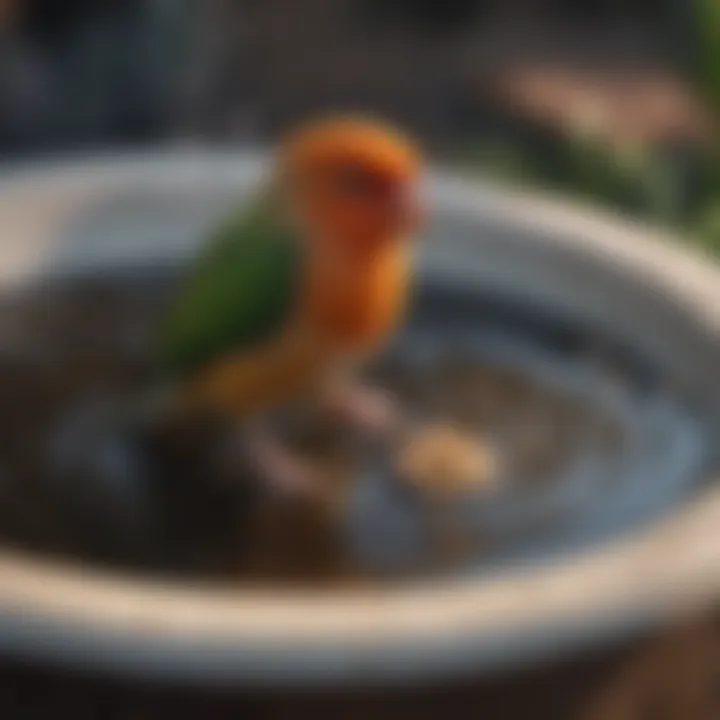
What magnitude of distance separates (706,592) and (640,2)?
1.22m

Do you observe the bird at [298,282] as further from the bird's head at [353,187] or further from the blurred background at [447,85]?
the blurred background at [447,85]

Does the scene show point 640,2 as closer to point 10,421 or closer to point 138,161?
point 138,161

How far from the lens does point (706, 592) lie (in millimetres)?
665

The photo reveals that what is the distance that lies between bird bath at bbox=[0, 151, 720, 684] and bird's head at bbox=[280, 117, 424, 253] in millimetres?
132

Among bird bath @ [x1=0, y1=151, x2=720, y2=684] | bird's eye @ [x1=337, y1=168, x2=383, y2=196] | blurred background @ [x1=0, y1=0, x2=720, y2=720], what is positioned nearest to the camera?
bird bath @ [x1=0, y1=151, x2=720, y2=684]

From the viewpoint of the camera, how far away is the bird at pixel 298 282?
28.4 inches

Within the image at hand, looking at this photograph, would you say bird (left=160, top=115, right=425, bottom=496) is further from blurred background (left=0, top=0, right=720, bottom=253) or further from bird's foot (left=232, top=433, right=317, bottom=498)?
blurred background (left=0, top=0, right=720, bottom=253)

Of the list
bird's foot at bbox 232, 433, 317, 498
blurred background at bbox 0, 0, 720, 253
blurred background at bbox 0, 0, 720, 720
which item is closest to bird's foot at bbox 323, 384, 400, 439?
bird's foot at bbox 232, 433, 317, 498

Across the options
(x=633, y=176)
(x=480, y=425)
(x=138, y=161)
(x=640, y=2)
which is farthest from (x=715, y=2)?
(x=480, y=425)

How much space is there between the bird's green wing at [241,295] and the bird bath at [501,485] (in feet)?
0.33

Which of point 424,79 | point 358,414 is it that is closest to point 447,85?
point 424,79

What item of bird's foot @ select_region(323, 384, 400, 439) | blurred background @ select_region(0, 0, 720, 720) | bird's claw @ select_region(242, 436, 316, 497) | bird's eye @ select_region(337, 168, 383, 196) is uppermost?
blurred background @ select_region(0, 0, 720, 720)

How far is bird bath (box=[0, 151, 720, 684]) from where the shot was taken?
61 cm

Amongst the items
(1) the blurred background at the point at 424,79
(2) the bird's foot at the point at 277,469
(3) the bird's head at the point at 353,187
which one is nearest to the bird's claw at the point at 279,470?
(2) the bird's foot at the point at 277,469
